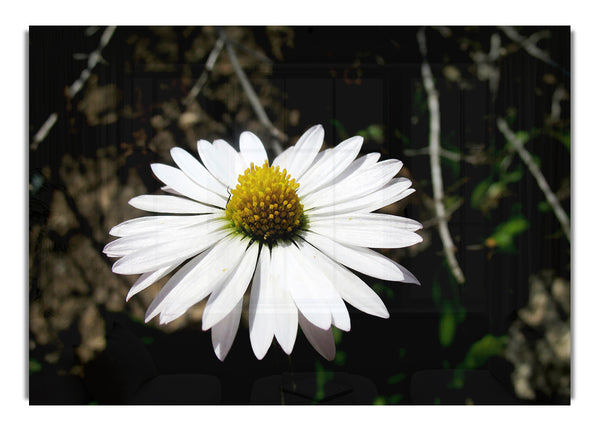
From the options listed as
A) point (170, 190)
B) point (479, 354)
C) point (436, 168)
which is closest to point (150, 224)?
point (170, 190)

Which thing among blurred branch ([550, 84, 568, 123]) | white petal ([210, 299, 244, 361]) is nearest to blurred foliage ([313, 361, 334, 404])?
white petal ([210, 299, 244, 361])

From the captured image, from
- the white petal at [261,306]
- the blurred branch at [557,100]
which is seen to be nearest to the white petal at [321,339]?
the white petal at [261,306]

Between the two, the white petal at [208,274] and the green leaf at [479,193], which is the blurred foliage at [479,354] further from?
the white petal at [208,274]

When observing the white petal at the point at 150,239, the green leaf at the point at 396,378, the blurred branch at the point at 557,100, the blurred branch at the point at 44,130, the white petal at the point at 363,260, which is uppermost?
the blurred branch at the point at 557,100

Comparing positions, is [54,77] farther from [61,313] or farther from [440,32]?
[440,32]

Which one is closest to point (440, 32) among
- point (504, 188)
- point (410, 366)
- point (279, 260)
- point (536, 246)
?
point (504, 188)
